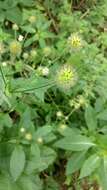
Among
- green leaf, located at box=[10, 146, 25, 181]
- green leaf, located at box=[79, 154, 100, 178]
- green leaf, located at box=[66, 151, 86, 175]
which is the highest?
green leaf, located at box=[10, 146, 25, 181]

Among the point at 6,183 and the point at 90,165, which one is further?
the point at 6,183

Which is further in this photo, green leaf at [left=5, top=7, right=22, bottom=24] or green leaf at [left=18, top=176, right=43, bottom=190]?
green leaf at [left=5, top=7, right=22, bottom=24]

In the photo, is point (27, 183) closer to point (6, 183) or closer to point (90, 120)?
point (6, 183)

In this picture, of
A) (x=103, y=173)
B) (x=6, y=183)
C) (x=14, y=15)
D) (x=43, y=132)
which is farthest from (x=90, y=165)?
(x=14, y=15)

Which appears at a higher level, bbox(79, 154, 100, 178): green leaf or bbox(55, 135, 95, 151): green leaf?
bbox(55, 135, 95, 151): green leaf

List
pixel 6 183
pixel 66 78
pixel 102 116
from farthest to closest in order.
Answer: pixel 102 116, pixel 6 183, pixel 66 78

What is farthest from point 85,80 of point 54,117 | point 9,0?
point 9,0

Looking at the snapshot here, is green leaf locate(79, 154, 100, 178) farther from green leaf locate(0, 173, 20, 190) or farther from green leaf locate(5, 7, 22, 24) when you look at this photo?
green leaf locate(5, 7, 22, 24)

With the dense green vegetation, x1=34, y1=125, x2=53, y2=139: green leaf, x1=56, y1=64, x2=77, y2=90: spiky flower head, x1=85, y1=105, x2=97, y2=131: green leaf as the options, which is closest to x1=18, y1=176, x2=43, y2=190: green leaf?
the dense green vegetation
